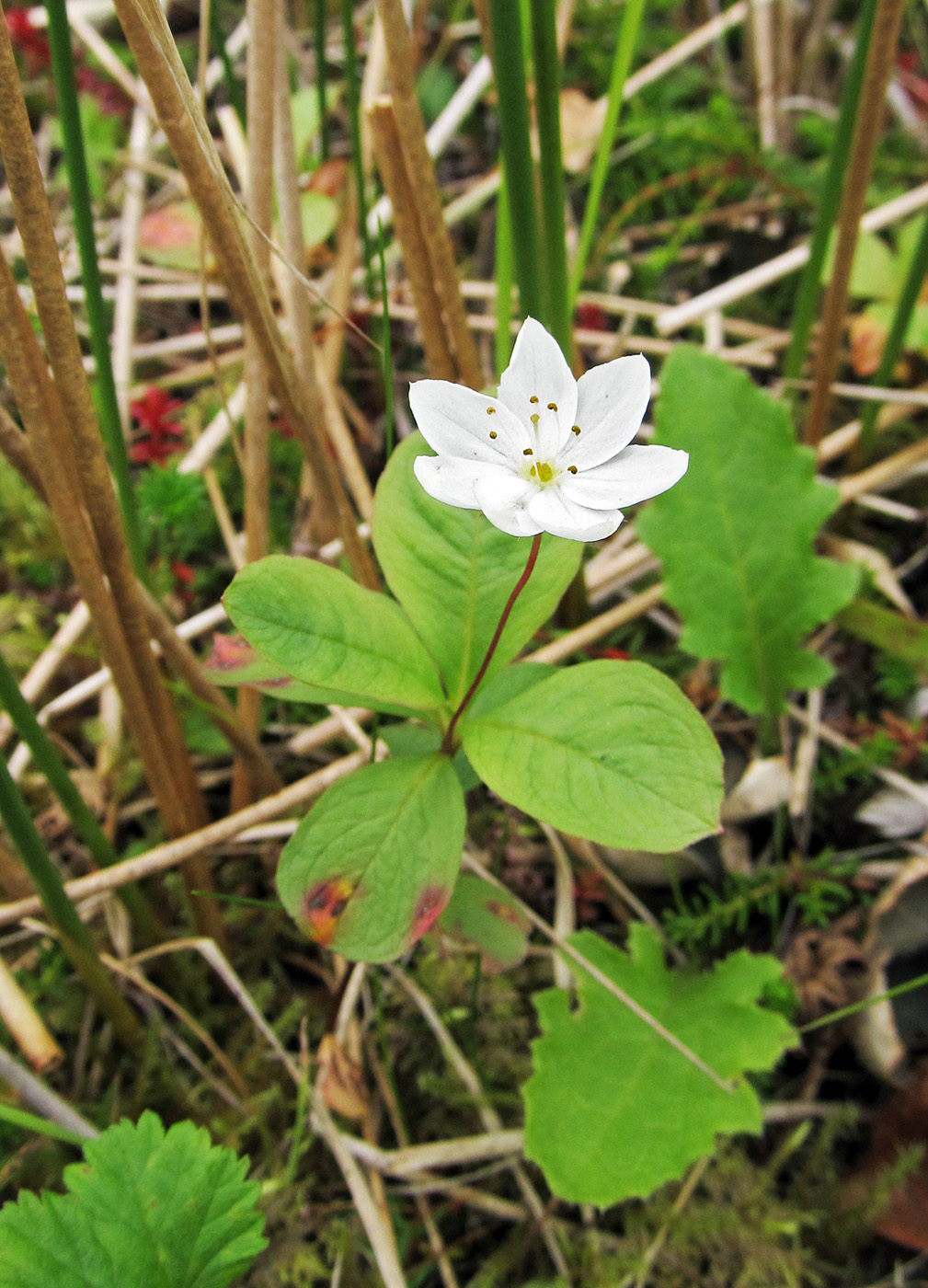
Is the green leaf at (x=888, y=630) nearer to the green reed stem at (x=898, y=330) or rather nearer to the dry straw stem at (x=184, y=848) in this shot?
the green reed stem at (x=898, y=330)

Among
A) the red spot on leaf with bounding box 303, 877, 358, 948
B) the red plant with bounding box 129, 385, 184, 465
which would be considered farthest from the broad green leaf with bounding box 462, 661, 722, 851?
the red plant with bounding box 129, 385, 184, 465

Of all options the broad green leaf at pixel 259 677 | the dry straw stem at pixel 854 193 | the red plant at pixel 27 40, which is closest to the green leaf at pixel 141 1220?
the broad green leaf at pixel 259 677

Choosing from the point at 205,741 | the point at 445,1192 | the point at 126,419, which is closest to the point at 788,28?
the point at 126,419

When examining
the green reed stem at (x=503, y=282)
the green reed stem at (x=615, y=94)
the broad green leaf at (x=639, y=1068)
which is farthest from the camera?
the green reed stem at (x=503, y=282)

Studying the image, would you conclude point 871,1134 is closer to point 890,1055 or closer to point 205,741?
point 890,1055

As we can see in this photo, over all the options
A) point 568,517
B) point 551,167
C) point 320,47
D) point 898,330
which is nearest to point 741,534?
point 898,330

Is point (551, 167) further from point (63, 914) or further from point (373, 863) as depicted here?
point (63, 914)

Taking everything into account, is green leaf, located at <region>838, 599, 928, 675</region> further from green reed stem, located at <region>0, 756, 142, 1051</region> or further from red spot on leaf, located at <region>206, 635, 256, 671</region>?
green reed stem, located at <region>0, 756, 142, 1051</region>
